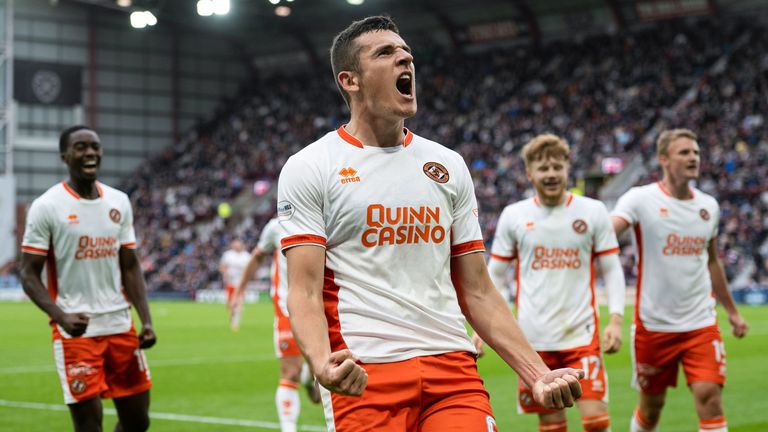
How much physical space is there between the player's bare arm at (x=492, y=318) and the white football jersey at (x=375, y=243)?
0.43 feet

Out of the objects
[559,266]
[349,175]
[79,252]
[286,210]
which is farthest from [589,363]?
[286,210]

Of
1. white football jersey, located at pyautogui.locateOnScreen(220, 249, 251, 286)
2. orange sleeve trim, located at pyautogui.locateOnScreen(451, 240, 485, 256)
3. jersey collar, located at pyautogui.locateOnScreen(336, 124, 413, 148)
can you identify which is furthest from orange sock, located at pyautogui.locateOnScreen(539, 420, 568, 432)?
white football jersey, located at pyautogui.locateOnScreen(220, 249, 251, 286)

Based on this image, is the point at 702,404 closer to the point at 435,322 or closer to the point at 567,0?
the point at 435,322

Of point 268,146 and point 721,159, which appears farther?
point 268,146

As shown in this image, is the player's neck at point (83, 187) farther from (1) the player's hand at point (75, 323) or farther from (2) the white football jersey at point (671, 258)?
(2) the white football jersey at point (671, 258)

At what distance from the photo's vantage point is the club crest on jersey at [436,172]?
4.15 meters

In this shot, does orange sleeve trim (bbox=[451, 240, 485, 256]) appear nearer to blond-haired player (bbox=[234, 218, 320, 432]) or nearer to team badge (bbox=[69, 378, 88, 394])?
team badge (bbox=[69, 378, 88, 394])

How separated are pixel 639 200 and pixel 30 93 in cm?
4571

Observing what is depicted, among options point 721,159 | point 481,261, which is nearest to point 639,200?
point 481,261

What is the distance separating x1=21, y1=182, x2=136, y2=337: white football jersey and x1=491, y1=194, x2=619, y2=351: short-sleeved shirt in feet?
9.25

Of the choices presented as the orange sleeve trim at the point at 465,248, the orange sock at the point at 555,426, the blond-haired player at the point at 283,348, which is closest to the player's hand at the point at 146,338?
the blond-haired player at the point at 283,348

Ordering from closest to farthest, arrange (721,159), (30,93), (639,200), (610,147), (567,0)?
(639,200), (721,159), (610,147), (567,0), (30,93)

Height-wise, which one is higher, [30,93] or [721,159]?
[30,93]

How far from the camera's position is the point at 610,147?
1512 inches
